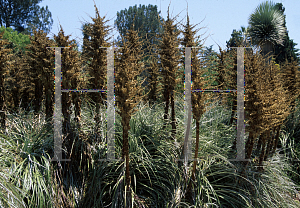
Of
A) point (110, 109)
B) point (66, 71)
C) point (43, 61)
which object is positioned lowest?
point (110, 109)

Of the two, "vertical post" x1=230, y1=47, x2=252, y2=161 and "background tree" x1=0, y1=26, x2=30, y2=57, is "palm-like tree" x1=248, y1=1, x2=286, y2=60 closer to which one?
"vertical post" x1=230, y1=47, x2=252, y2=161

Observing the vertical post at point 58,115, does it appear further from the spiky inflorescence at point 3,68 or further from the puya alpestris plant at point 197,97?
the puya alpestris plant at point 197,97

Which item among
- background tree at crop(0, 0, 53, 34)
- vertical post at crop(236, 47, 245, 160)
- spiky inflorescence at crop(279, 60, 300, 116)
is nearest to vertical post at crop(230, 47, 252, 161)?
vertical post at crop(236, 47, 245, 160)

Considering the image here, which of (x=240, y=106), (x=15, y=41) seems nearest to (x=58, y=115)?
(x=240, y=106)

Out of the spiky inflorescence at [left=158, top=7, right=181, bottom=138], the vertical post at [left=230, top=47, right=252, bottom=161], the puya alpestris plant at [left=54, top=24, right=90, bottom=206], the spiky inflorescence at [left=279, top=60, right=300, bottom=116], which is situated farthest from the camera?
the spiky inflorescence at [left=279, top=60, right=300, bottom=116]

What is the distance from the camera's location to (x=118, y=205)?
11.0ft

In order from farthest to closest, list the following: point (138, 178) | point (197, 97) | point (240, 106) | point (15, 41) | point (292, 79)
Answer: point (15, 41), point (292, 79), point (138, 178), point (240, 106), point (197, 97)

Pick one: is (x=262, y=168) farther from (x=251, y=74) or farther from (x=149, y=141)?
(x=149, y=141)

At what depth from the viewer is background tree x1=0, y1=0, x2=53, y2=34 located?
29188 millimetres

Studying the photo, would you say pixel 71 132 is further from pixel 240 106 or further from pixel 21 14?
pixel 21 14

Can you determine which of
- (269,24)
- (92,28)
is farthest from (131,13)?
(92,28)

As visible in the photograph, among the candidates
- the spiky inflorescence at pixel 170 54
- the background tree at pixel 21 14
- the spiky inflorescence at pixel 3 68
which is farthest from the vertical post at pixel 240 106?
the background tree at pixel 21 14

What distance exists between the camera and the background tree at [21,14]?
29188mm

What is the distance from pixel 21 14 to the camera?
30.3 metres
